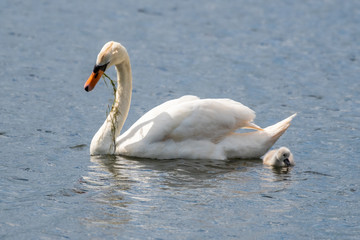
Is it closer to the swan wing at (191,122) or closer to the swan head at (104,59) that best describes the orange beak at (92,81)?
the swan head at (104,59)

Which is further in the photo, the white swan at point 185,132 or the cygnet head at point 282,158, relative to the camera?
the white swan at point 185,132

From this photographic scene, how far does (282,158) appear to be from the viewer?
35.8 ft

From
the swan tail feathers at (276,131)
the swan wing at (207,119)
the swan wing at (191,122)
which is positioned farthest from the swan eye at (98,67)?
the swan tail feathers at (276,131)

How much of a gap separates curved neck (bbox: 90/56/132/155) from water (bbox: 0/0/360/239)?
223 mm

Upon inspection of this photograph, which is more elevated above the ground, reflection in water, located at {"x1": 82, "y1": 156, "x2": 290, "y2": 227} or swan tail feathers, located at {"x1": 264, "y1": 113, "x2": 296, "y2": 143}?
swan tail feathers, located at {"x1": 264, "y1": 113, "x2": 296, "y2": 143}

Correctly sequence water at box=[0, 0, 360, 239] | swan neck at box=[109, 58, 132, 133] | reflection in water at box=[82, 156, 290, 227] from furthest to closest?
swan neck at box=[109, 58, 132, 133]
reflection in water at box=[82, 156, 290, 227]
water at box=[0, 0, 360, 239]

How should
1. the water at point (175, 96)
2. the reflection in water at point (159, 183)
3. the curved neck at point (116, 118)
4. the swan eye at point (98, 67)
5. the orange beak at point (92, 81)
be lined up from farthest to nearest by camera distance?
1. the curved neck at point (116, 118)
2. the swan eye at point (98, 67)
3. the orange beak at point (92, 81)
4. the reflection in water at point (159, 183)
5. the water at point (175, 96)

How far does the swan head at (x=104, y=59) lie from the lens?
36.6 feet

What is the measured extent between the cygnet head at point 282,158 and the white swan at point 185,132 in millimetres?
428

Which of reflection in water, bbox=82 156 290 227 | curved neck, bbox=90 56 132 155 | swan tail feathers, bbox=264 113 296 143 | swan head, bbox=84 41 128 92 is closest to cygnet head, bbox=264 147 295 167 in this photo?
reflection in water, bbox=82 156 290 227

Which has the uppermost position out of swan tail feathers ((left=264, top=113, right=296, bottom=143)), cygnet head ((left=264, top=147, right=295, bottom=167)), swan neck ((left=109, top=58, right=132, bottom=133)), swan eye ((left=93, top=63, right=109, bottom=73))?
swan eye ((left=93, top=63, right=109, bottom=73))

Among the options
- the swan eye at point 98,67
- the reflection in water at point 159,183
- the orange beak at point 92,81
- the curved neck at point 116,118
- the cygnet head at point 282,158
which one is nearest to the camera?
the reflection in water at point 159,183

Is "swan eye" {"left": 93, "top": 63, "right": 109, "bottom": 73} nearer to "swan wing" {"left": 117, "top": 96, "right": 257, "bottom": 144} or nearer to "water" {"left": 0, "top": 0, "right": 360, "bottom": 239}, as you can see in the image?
"swan wing" {"left": 117, "top": 96, "right": 257, "bottom": 144}

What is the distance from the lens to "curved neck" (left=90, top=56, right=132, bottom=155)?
11469mm
